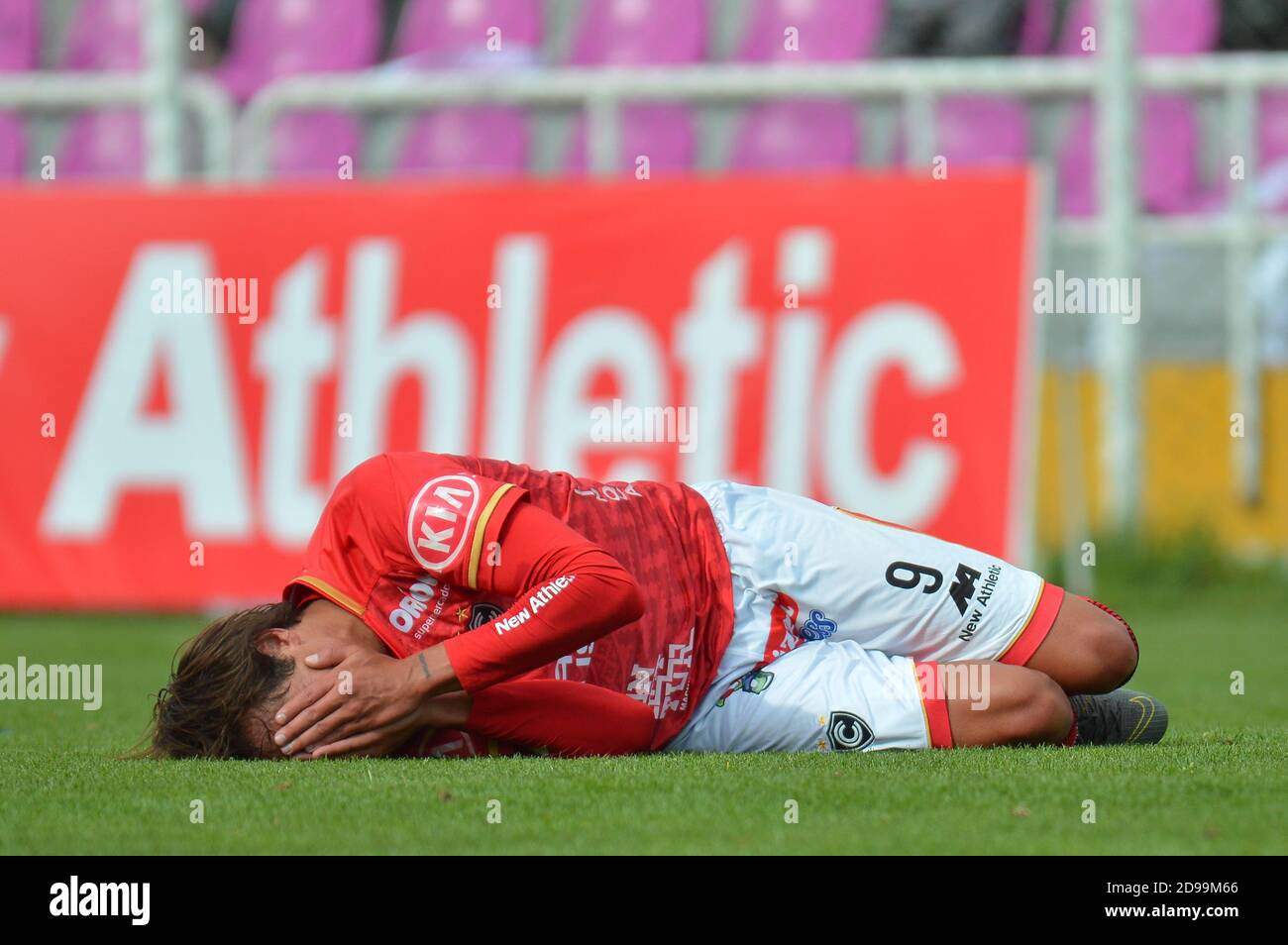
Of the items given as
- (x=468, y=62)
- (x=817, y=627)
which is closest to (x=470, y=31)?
(x=468, y=62)

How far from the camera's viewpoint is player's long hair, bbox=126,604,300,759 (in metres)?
4.17

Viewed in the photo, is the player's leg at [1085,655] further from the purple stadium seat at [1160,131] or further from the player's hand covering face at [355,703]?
the purple stadium seat at [1160,131]

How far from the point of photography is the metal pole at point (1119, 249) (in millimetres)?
9742

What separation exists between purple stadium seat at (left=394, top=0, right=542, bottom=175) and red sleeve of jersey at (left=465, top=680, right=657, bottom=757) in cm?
685

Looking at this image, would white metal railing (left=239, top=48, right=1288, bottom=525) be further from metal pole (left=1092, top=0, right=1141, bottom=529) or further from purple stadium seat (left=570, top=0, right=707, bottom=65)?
purple stadium seat (left=570, top=0, right=707, bottom=65)

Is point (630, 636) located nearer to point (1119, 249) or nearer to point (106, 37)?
point (1119, 249)

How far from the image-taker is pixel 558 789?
3967 millimetres

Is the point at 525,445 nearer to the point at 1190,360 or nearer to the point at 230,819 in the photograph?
the point at 1190,360

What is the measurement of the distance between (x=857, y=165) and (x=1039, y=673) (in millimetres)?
6353

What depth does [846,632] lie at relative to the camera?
4.74m

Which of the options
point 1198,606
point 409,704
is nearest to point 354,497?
point 409,704

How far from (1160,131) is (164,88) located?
578cm

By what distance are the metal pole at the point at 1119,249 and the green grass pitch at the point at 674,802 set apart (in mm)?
4782

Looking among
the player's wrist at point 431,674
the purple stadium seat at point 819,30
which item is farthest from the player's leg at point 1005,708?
the purple stadium seat at point 819,30
